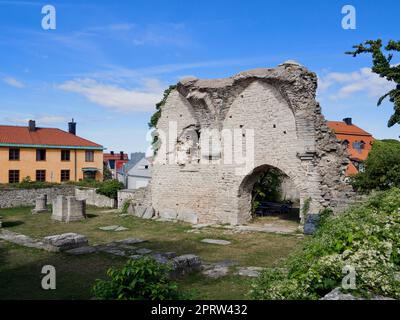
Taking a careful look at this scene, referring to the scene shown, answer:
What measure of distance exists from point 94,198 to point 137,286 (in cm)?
2340

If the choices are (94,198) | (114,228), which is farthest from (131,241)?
(94,198)

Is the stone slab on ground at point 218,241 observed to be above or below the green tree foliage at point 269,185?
below

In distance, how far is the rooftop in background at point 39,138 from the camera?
33.9 metres

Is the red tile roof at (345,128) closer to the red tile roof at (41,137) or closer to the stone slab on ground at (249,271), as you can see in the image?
the red tile roof at (41,137)

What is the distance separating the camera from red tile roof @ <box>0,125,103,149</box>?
34031mm

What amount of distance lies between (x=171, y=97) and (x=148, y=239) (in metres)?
8.65

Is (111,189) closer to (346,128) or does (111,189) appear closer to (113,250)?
(113,250)

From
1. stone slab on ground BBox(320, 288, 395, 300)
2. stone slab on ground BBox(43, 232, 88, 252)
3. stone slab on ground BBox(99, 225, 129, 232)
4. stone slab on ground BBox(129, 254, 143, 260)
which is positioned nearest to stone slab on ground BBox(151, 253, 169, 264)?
stone slab on ground BBox(129, 254, 143, 260)

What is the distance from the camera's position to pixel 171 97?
20250mm

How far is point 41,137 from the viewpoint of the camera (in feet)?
118

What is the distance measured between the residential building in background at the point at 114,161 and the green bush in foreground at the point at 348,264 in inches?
1818

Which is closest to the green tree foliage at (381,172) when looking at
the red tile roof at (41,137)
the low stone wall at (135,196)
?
the low stone wall at (135,196)
